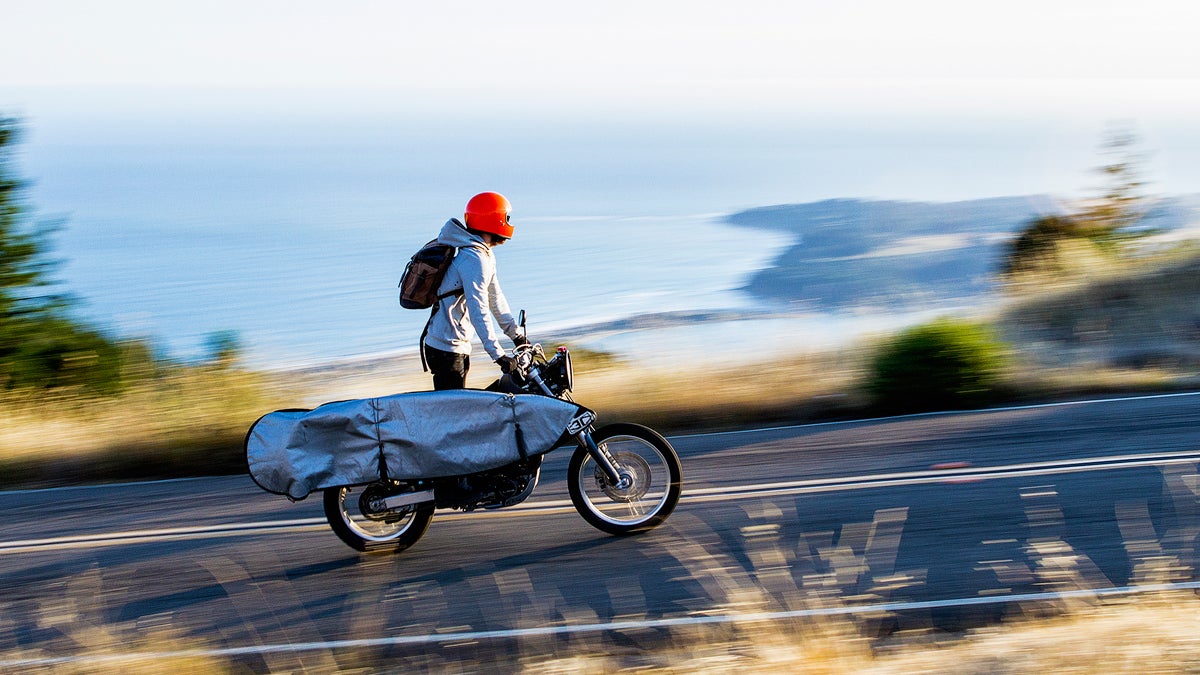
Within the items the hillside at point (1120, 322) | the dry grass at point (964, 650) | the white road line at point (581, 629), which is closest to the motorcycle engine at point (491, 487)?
the white road line at point (581, 629)

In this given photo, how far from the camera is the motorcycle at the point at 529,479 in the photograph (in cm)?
693

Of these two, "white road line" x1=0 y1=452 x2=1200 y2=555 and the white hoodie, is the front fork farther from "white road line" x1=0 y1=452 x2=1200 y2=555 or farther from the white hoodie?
"white road line" x1=0 y1=452 x2=1200 y2=555

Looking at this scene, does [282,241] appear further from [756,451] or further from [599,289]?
[756,451]

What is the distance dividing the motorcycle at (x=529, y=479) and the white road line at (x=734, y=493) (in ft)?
2.58

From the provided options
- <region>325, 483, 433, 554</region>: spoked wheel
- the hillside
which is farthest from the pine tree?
<region>325, 483, 433, 554</region>: spoked wheel

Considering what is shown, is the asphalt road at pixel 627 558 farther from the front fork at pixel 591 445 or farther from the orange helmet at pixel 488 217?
the orange helmet at pixel 488 217

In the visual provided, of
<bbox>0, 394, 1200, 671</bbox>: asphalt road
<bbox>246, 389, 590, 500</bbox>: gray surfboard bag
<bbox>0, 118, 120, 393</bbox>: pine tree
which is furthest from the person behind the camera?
<bbox>0, 118, 120, 393</bbox>: pine tree

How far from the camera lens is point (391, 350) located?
33312 millimetres

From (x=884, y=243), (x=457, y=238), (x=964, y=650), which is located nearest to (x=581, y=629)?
(x=964, y=650)

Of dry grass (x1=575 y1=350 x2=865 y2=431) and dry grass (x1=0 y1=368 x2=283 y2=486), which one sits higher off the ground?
dry grass (x1=0 y1=368 x2=283 y2=486)

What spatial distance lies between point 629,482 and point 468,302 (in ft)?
4.67

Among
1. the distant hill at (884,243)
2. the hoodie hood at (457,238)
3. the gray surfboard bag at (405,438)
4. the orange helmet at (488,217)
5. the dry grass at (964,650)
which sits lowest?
the distant hill at (884,243)

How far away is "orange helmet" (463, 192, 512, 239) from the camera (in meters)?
7.03

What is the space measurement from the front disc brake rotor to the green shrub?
438cm
